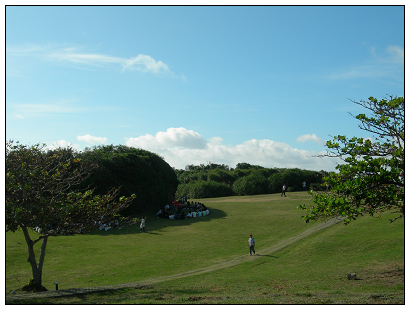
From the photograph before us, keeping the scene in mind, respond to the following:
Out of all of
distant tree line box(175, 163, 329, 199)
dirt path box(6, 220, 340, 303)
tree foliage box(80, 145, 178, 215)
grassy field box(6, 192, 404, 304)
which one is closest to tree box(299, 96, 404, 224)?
grassy field box(6, 192, 404, 304)

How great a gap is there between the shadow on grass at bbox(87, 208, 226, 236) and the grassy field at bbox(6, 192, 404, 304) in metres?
0.19

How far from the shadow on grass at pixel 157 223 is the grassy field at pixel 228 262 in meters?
0.19

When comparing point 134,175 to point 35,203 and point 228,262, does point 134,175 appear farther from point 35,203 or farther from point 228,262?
point 35,203

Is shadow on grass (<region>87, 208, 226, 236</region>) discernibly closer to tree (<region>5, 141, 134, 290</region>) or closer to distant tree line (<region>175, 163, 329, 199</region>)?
tree (<region>5, 141, 134, 290</region>)

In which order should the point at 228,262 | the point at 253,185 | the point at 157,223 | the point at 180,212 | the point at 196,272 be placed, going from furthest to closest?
the point at 253,185, the point at 180,212, the point at 157,223, the point at 228,262, the point at 196,272

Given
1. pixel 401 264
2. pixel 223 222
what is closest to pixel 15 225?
pixel 401 264

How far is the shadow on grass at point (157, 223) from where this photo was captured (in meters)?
26.6

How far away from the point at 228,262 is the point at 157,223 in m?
13.3

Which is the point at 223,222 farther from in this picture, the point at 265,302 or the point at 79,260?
the point at 265,302

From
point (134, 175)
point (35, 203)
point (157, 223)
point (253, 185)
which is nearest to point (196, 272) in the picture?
point (35, 203)

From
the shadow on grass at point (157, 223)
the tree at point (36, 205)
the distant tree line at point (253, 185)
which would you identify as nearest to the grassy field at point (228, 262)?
the shadow on grass at point (157, 223)

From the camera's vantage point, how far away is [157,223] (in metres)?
30.4

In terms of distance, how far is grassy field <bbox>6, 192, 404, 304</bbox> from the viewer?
1136 centimetres

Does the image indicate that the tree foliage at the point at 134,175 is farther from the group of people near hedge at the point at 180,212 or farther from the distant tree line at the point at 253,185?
the distant tree line at the point at 253,185
